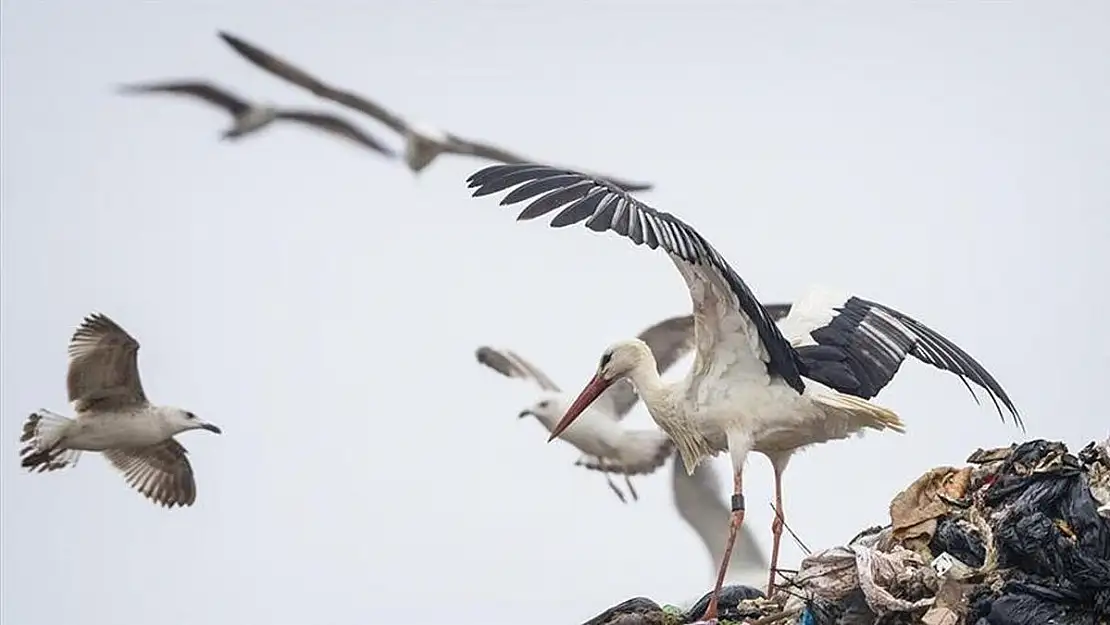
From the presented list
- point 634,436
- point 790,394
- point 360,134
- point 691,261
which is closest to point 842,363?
point 790,394

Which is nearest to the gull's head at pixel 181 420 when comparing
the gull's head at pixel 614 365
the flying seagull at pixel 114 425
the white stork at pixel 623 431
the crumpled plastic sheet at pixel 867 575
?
the flying seagull at pixel 114 425

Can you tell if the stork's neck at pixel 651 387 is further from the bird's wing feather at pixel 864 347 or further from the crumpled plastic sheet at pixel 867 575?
the crumpled plastic sheet at pixel 867 575

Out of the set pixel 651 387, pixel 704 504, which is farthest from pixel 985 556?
pixel 704 504

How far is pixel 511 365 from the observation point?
15.7 m

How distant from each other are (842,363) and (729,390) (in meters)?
0.39

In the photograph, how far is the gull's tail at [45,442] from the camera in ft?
42.3

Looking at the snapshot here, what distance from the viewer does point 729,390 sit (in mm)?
8188

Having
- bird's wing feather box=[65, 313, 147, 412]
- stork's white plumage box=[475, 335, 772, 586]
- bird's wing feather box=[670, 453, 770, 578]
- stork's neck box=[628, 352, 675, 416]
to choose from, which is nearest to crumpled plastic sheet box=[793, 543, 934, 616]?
stork's neck box=[628, 352, 675, 416]

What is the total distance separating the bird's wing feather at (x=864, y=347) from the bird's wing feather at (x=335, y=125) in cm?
742

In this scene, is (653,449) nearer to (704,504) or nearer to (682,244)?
(704,504)

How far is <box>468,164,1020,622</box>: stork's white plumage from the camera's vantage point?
26.0ft

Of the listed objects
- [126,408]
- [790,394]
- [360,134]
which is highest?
[360,134]

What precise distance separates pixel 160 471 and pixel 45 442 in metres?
0.74

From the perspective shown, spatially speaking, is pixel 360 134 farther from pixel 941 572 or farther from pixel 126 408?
pixel 941 572
